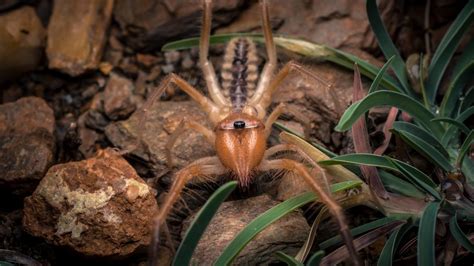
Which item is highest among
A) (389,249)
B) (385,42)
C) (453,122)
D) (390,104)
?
A: (385,42)

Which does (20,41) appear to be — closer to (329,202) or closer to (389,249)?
(329,202)

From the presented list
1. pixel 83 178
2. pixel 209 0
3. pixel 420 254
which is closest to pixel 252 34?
pixel 209 0

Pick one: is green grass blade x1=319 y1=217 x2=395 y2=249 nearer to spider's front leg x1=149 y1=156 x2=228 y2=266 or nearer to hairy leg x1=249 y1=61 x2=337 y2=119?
spider's front leg x1=149 y1=156 x2=228 y2=266

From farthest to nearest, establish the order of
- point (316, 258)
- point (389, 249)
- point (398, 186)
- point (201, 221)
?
point (398, 186) < point (389, 249) < point (316, 258) < point (201, 221)

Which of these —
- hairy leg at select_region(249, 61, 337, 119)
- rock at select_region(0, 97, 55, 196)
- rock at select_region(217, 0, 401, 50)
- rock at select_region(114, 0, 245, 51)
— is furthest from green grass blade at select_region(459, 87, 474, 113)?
rock at select_region(0, 97, 55, 196)

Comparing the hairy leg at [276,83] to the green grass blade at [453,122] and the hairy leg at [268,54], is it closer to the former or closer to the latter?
the hairy leg at [268,54]

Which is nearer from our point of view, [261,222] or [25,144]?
[261,222]

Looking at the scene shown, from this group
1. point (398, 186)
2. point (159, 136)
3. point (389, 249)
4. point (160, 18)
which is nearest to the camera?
point (389, 249)

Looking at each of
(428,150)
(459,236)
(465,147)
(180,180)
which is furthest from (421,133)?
(180,180)
